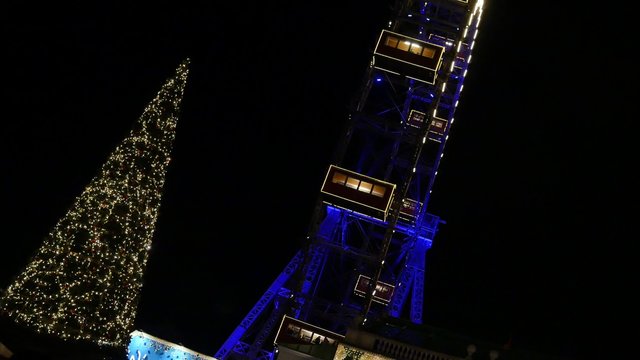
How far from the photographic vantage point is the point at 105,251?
28.3 meters

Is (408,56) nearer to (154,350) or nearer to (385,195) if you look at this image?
(385,195)

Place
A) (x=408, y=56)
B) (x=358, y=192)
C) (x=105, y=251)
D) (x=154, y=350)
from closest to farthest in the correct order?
(x=105, y=251)
(x=154, y=350)
(x=358, y=192)
(x=408, y=56)

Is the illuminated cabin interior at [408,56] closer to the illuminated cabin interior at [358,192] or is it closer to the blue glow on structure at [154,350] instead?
the illuminated cabin interior at [358,192]

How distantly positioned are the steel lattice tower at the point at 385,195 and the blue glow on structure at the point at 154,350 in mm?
7052

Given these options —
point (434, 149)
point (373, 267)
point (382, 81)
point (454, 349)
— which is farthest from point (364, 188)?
point (434, 149)

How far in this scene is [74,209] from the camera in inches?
1099

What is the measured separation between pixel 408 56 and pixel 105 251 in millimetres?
23104

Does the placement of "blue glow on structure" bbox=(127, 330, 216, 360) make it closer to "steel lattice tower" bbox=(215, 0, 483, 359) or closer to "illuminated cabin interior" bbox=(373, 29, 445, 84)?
"steel lattice tower" bbox=(215, 0, 483, 359)

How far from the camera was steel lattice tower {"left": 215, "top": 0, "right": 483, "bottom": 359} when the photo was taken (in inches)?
1658

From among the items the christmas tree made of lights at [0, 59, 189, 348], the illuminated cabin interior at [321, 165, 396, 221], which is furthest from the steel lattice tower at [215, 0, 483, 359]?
the christmas tree made of lights at [0, 59, 189, 348]

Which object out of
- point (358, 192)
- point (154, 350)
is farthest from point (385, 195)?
point (154, 350)

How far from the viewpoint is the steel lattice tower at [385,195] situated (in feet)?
138

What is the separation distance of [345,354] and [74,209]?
1248 centimetres

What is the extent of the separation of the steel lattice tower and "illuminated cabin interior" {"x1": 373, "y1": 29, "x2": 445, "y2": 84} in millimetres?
63
